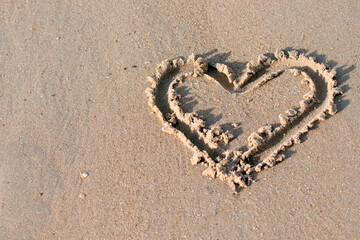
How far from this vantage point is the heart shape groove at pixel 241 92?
228 centimetres

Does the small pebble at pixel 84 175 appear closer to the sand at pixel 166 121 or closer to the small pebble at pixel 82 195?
the sand at pixel 166 121

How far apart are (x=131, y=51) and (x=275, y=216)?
163 cm

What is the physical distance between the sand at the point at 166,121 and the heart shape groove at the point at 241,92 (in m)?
0.01

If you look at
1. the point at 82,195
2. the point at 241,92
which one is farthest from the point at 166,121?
the point at 82,195

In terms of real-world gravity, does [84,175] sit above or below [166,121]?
below

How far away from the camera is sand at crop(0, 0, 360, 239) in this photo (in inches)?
85.0

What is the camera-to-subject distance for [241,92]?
8.50ft

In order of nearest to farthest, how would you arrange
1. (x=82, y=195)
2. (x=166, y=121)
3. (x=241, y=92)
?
1. (x=82, y=195)
2. (x=166, y=121)
3. (x=241, y=92)

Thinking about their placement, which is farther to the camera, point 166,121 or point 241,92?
point 241,92

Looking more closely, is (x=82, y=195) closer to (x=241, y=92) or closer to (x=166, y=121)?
(x=166, y=121)

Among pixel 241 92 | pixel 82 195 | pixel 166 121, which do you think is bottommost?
pixel 82 195

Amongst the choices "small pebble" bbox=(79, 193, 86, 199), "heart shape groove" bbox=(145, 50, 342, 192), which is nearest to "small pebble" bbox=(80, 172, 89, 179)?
"small pebble" bbox=(79, 193, 86, 199)

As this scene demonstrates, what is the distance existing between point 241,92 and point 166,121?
58cm

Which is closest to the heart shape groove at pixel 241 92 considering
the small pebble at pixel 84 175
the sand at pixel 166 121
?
the sand at pixel 166 121
